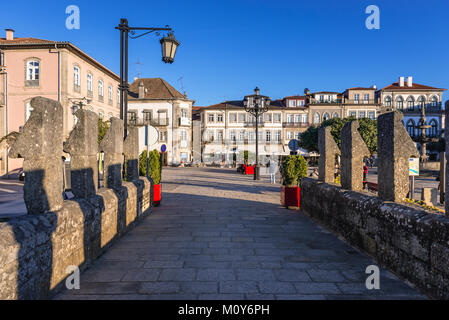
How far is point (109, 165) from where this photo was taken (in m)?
6.23

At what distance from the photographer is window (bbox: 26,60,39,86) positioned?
2576cm

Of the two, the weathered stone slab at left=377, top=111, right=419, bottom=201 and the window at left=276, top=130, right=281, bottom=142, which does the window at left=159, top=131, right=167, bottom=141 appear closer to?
the window at left=276, top=130, right=281, bottom=142

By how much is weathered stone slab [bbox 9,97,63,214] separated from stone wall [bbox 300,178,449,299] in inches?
169

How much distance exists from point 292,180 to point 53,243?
789 centimetres

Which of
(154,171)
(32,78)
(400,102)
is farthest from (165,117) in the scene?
(400,102)

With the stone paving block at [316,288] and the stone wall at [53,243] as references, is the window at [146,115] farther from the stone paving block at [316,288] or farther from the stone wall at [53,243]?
the stone paving block at [316,288]

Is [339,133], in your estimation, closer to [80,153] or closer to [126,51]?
[126,51]

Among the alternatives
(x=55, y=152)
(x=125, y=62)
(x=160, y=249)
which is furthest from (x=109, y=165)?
(x=125, y=62)

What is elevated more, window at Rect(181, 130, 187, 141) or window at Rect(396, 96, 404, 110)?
window at Rect(396, 96, 404, 110)

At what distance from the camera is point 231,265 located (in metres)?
4.47

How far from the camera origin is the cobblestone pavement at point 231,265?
355 cm

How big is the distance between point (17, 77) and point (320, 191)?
2837 centimetres

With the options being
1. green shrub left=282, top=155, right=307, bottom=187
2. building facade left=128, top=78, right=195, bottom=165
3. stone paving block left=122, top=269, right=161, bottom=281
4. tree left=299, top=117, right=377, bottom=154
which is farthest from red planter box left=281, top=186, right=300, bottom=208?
building facade left=128, top=78, right=195, bottom=165
